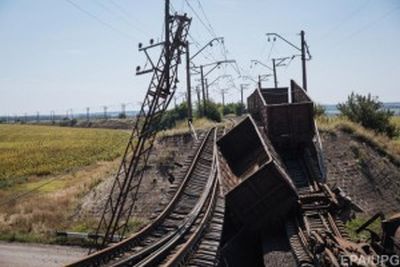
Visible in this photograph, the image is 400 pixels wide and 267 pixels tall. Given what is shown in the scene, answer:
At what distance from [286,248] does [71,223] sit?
14.9 m

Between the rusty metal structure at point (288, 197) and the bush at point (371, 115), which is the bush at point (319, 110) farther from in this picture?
the rusty metal structure at point (288, 197)

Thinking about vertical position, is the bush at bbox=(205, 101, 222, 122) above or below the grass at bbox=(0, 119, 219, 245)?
above

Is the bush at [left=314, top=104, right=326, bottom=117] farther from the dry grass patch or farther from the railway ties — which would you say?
the dry grass patch

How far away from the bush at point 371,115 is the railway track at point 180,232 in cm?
1993

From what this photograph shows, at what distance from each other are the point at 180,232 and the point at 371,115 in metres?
26.2

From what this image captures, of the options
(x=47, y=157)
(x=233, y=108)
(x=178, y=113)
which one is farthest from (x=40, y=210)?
(x=233, y=108)

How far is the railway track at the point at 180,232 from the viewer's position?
12062mm

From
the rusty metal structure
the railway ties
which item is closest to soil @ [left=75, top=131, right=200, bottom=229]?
the railway ties

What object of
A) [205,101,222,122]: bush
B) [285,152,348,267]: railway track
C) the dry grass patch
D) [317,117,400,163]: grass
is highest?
[205,101,222,122]: bush

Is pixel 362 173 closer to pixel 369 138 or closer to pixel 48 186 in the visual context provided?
pixel 369 138

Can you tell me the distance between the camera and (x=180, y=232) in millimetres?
14219

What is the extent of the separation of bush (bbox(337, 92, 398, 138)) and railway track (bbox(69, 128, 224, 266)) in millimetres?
19928

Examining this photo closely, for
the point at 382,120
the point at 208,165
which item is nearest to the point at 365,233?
the point at 208,165

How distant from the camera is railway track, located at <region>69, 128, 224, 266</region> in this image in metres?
12.1
